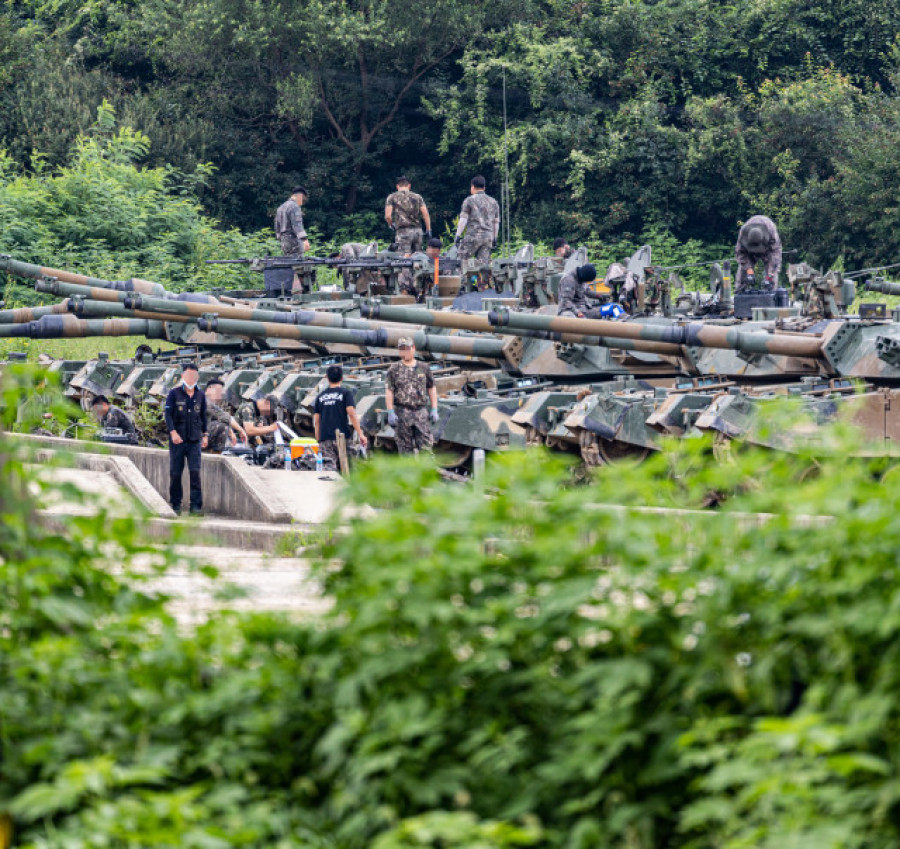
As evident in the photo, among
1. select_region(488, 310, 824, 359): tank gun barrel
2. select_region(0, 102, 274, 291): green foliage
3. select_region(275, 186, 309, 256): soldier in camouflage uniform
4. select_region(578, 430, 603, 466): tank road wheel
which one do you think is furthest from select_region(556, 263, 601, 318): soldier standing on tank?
select_region(0, 102, 274, 291): green foliage

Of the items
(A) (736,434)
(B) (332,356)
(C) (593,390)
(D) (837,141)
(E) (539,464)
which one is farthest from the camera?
(D) (837,141)

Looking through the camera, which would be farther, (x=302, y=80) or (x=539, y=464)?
(x=302, y=80)

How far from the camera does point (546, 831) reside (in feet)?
12.8

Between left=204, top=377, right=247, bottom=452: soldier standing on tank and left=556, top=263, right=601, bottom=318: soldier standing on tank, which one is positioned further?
left=556, top=263, right=601, bottom=318: soldier standing on tank

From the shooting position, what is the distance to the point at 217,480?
13.6m

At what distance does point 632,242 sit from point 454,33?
7.28 m

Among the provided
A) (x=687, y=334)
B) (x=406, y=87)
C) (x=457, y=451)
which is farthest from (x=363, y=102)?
(x=687, y=334)

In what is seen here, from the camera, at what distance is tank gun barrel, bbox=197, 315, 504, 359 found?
15.8 metres

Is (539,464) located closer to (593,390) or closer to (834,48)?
(593,390)

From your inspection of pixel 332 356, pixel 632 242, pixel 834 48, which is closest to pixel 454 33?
pixel 632 242

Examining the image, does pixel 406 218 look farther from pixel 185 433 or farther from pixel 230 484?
pixel 230 484

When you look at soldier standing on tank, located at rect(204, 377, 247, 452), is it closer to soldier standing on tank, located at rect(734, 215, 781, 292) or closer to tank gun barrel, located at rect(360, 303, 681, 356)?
tank gun barrel, located at rect(360, 303, 681, 356)

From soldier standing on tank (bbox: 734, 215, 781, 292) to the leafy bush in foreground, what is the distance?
616 inches

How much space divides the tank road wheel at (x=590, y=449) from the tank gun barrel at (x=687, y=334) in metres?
1.01
